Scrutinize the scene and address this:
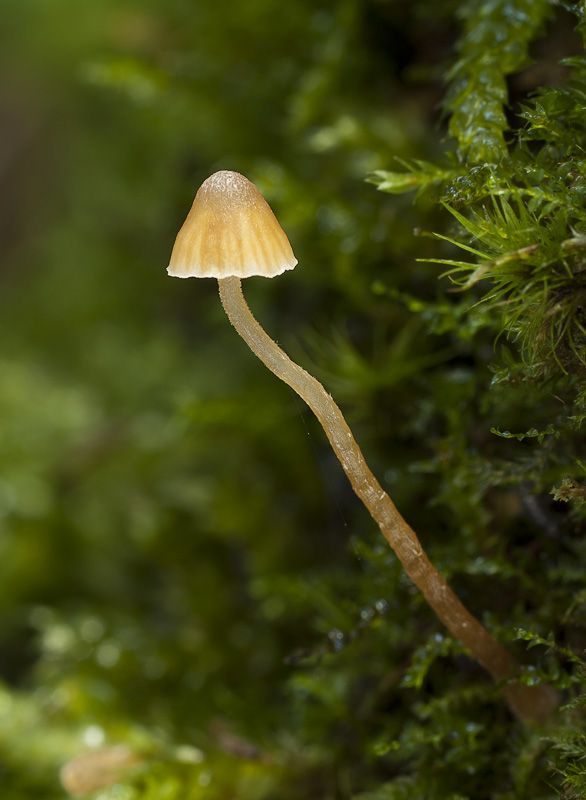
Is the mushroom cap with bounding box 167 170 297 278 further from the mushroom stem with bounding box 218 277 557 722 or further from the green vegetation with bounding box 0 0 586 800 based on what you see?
the green vegetation with bounding box 0 0 586 800

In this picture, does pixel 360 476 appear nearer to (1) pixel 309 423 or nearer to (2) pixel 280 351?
(2) pixel 280 351

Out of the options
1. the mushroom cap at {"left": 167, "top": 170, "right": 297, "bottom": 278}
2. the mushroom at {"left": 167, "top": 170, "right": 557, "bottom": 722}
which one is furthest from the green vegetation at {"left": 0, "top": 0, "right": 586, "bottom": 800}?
the mushroom cap at {"left": 167, "top": 170, "right": 297, "bottom": 278}

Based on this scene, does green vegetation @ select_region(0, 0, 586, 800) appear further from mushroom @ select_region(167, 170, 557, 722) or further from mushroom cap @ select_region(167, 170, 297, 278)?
mushroom cap @ select_region(167, 170, 297, 278)

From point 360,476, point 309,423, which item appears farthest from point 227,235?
point 309,423

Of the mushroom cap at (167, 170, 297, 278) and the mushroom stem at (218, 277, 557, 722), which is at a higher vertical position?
the mushroom cap at (167, 170, 297, 278)

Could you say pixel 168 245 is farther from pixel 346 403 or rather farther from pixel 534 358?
pixel 534 358

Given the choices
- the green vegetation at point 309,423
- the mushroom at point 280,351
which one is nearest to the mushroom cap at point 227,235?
the mushroom at point 280,351

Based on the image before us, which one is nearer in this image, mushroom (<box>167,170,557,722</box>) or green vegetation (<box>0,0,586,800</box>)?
mushroom (<box>167,170,557,722</box>)
